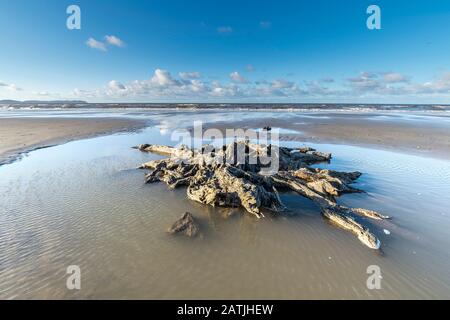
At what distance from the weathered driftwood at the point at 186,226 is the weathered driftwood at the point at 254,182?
4.13 ft

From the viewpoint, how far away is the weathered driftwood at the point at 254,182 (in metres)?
6.55

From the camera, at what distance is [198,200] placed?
24.1 ft

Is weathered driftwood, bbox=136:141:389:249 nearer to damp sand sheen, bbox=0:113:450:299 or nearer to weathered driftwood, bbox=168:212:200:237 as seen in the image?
damp sand sheen, bbox=0:113:450:299

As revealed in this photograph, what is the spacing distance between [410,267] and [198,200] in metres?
5.50

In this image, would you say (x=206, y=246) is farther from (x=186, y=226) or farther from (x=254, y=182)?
(x=254, y=182)

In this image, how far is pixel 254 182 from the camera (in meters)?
7.95

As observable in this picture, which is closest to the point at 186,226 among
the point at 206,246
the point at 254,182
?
the point at 206,246

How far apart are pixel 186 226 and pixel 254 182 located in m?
3.09

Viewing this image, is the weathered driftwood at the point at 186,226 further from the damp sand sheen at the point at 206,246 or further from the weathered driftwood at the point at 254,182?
the weathered driftwood at the point at 254,182

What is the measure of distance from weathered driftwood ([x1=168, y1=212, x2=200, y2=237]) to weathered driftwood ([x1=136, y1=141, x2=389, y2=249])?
1260mm

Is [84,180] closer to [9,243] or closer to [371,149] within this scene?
[9,243]

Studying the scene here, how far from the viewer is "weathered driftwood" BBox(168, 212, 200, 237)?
5652mm
